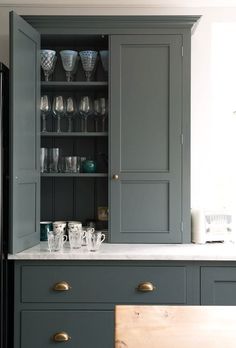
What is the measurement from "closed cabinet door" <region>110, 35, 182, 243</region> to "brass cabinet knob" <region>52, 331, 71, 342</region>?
0.66m

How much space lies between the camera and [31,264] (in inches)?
101

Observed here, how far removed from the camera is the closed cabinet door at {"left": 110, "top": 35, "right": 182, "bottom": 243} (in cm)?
285

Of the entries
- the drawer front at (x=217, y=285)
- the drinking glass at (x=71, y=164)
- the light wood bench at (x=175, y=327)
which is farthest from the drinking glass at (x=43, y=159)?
the light wood bench at (x=175, y=327)

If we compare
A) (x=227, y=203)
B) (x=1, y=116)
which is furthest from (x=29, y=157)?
(x=227, y=203)

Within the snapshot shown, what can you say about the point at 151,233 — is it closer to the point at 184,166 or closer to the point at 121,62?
the point at 184,166

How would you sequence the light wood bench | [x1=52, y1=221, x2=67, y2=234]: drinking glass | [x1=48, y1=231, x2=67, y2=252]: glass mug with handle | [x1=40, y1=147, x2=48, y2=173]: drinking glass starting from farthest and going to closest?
[x1=40, y1=147, x2=48, y2=173]: drinking glass, [x1=52, y1=221, x2=67, y2=234]: drinking glass, [x1=48, y1=231, x2=67, y2=252]: glass mug with handle, the light wood bench

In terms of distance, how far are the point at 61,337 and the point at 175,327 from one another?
134 cm

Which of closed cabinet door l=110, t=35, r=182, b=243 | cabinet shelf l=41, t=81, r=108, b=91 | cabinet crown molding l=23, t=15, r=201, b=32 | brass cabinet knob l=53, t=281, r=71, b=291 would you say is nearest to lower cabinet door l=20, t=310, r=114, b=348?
brass cabinet knob l=53, t=281, r=71, b=291

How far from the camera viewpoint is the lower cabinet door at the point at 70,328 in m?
2.54

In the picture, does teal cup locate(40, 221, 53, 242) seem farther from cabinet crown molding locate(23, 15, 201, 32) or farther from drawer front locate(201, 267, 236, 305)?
cabinet crown molding locate(23, 15, 201, 32)

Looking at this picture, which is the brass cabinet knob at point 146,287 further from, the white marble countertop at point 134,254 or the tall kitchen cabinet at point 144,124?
the tall kitchen cabinet at point 144,124

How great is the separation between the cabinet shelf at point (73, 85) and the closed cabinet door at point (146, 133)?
0.40 ft

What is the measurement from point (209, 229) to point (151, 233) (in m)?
0.39

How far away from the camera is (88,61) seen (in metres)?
2.94
